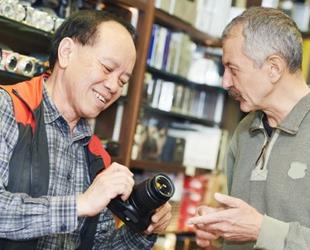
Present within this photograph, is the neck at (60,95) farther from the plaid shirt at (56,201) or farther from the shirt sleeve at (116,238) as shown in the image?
the shirt sleeve at (116,238)

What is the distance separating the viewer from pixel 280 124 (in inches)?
56.4

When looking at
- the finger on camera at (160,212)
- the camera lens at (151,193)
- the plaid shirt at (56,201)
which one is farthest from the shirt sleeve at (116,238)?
the camera lens at (151,193)

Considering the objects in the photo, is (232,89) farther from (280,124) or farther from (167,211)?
(167,211)

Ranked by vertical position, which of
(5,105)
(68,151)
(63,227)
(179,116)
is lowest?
(63,227)

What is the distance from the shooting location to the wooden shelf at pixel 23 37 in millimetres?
2010

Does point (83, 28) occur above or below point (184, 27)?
below

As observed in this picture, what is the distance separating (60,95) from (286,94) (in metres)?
0.69

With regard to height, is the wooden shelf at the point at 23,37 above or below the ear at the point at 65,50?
above

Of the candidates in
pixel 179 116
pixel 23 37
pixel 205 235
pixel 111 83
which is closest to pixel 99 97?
pixel 111 83

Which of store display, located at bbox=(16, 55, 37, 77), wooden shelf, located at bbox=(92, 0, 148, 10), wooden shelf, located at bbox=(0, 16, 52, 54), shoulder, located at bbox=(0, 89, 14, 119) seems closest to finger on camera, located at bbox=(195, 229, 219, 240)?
shoulder, located at bbox=(0, 89, 14, 119)

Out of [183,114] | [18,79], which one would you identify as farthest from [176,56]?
[18,79]

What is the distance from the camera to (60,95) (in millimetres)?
1418

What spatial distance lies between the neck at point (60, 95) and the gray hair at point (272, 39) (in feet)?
1.86

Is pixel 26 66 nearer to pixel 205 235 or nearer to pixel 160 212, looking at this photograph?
pixel 160 212
